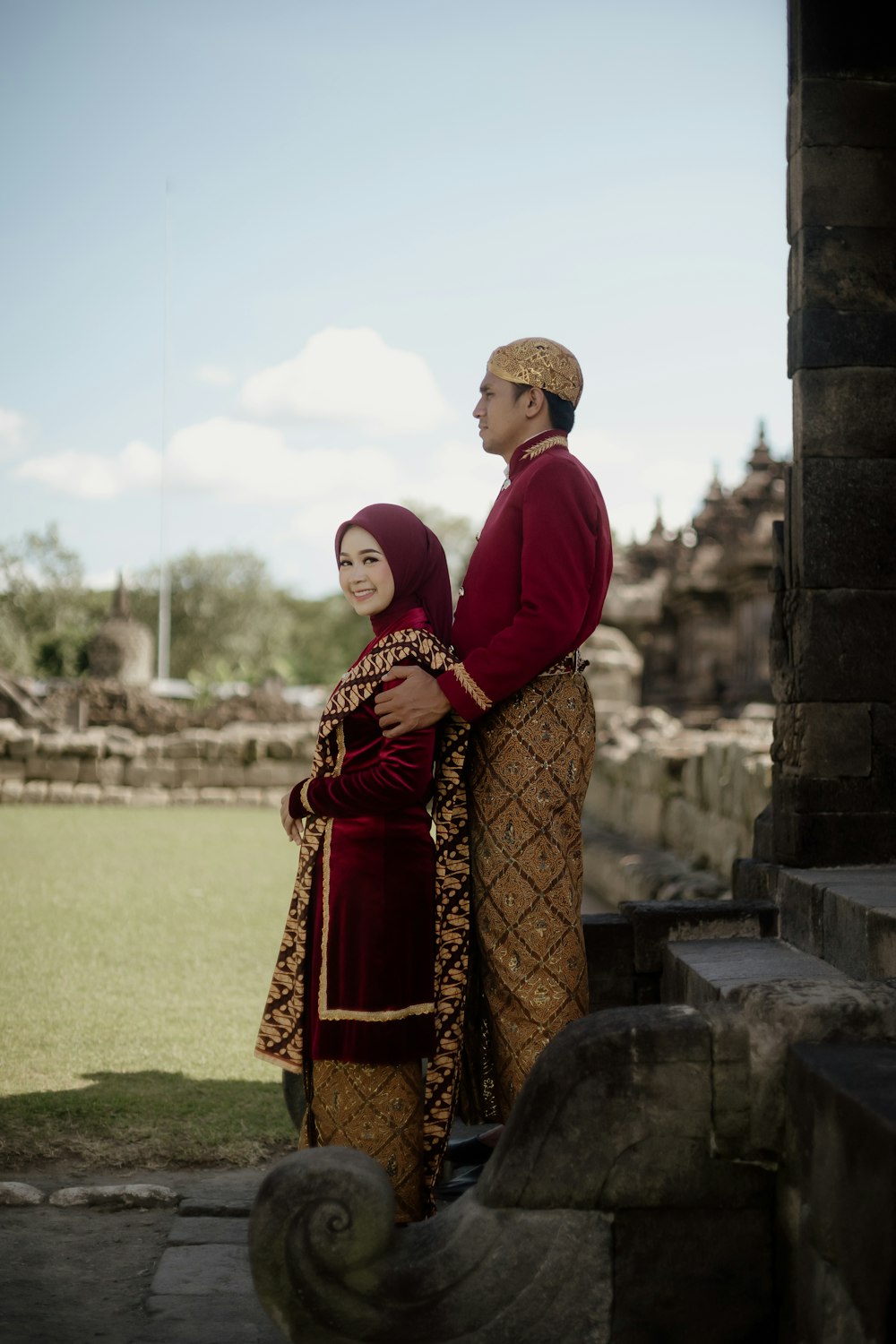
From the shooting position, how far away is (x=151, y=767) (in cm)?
2023

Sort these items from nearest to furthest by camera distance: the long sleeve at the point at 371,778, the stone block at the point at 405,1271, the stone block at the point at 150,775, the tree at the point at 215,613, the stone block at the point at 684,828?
1. the stone block at the point at 405,1271
2. the long sleeve at the point at 371,778
3. the stone block at the point at 684,828
4. the stone block at the point at 150,775
5. the tree at the point at 215,613

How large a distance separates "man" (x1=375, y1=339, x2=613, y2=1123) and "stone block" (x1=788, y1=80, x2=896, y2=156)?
6.09 feet

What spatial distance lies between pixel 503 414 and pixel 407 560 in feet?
1.80

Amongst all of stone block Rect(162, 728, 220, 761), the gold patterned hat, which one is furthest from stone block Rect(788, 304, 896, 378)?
stone block Rect(162, 728, 220, 761)

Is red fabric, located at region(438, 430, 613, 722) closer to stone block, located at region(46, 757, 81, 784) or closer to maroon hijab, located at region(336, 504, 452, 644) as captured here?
maroon hijab, located at region(336, 504, 452, 644)

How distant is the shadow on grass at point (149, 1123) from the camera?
4211 mm

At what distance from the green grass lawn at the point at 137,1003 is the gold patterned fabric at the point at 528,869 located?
1.39 m

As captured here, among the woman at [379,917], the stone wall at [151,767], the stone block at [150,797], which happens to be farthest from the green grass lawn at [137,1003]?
the stone wall at [151,767]

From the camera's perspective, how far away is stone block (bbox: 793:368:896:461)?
4.39 m

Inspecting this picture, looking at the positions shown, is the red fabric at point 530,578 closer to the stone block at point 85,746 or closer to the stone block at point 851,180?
the stone block at point 851,180

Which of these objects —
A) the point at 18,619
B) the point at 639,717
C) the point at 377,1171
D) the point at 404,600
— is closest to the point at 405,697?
the point at 404,600

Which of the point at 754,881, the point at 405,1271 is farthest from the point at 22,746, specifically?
the point at 405,1271

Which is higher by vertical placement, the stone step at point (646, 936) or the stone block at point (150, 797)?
the stone step at point (646, 936)

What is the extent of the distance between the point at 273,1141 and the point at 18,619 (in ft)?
150
